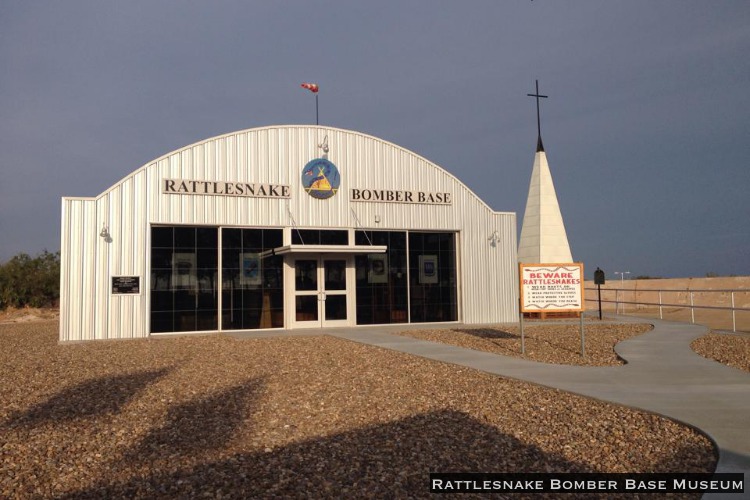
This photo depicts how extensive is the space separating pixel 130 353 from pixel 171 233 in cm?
595

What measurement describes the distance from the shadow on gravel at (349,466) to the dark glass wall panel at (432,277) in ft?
53.2

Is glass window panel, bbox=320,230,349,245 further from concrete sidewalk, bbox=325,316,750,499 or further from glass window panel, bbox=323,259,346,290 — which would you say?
concrete sidewalk, bbox=325,316,750,499

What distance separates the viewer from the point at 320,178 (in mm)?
22156

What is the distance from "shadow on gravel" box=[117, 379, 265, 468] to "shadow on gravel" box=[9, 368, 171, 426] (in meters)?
1.06

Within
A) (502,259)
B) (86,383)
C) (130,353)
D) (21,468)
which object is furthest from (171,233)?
(21,468)

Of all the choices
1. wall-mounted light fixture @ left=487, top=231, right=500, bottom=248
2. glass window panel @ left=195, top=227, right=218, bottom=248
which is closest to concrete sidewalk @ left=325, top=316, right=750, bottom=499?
glass window panel @ left=195, top=227, right=218, bottom=248

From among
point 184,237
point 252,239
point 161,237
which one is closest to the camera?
point 161,237

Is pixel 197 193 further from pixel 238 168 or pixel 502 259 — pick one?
pixel 502 259

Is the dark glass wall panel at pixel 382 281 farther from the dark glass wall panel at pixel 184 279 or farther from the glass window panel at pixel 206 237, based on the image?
the dark glass wall panel at pixel 184 279

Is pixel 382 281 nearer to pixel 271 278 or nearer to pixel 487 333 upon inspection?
pixel 271 278

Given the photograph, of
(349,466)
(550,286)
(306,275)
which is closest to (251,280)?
(306,275)

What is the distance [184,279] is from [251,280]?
212cm

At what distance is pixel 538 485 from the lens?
5246 millimetres

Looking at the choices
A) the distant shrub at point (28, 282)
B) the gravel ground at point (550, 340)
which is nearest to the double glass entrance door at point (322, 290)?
the gravel ground at point (550, 340)
